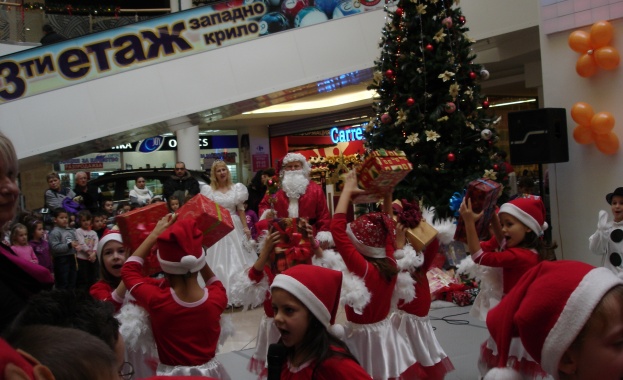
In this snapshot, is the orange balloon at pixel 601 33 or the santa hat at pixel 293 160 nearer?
the santa hat at pixel 293 160

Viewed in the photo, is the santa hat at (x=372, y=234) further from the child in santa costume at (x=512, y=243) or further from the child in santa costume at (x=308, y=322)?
the child in santa costume at (x=308, y=322)

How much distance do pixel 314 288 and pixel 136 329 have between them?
3.78 ft

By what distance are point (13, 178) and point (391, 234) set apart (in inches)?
106

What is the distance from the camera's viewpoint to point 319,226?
5770mm

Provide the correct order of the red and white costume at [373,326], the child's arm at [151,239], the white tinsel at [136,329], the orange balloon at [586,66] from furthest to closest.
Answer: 1. the orange balloon at [586,66]
2. the red and white costume at [373,326]
3. the child's arm at [151,239]
4. the white tinsel at [136,329]

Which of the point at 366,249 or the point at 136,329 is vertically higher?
the point at 366,249

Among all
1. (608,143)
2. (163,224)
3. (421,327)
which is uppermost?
(608,143)

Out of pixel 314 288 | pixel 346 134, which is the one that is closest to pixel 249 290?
pixel 314 288

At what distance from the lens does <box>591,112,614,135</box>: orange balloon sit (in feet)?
25.5

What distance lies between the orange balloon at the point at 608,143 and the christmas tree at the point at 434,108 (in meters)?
1.29

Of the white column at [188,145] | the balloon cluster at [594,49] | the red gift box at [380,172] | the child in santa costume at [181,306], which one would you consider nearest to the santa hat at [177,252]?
the child in santa costume at [181,306]

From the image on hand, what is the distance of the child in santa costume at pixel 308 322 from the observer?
2.53 meters

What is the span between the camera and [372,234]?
389 cm

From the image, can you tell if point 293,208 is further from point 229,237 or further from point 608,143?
point 608,143
